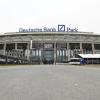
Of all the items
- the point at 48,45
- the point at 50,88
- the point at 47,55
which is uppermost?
the point at 48,45

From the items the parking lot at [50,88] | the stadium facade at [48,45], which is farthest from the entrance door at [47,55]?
the parking lot at [50,88]

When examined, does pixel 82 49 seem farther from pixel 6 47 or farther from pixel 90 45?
pixel 6 47

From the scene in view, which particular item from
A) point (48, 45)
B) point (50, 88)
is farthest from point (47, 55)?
point (50, 88)

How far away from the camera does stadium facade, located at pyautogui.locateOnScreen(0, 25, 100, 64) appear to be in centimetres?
9812

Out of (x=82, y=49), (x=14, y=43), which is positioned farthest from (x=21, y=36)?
(x=82, y=49)

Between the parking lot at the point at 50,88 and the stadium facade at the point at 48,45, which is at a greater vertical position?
the stadium facade at the point at 48,45

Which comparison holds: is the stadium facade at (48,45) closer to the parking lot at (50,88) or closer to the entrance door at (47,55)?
the entrance door at (47,55)

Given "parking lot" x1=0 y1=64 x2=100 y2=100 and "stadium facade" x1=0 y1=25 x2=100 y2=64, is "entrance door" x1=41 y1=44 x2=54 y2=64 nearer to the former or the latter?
"stadium facade" x1=0 y1=25 x2=100 y2=64

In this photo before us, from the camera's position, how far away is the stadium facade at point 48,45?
98.1 metres

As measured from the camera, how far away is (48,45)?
101188 millimetres

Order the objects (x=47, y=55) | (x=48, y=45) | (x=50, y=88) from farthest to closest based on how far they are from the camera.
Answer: (x=47, y=55), (x=48, y=45), (x=50, y=88)

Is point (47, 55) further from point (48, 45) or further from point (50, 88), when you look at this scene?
point (50, 88)

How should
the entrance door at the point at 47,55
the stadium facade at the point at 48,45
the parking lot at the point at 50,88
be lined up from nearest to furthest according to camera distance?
1. the parking lot at the point at 50,88
2. the stadium facade at the point at 48,45
3. the entrance door at the point at 47,55

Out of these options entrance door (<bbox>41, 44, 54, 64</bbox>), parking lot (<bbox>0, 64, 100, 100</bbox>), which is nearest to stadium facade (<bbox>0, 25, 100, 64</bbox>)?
entrance door (<bbox>41, 44, 54, 64</bbox>)
